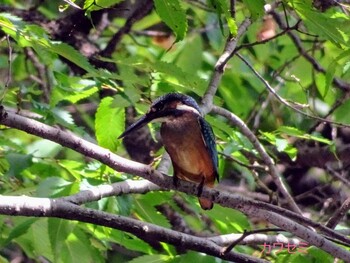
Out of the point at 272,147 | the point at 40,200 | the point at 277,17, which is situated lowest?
the point at 272,147

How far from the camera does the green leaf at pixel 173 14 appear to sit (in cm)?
271

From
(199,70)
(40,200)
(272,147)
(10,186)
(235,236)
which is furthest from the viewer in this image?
(199,70)

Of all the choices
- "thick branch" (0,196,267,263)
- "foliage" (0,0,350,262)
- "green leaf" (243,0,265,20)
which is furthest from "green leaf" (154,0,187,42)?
"thick branch" (0,196,267,263)

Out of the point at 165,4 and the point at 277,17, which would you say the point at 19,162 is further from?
the point at 277,17

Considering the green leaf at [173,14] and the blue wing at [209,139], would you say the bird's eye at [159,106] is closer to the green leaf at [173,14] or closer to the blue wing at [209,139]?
the blue wing at [209,139]

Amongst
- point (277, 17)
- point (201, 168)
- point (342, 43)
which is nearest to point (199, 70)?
point (277, 17)

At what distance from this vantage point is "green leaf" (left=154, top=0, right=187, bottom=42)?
271 cm

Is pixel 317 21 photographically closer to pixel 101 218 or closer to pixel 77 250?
pixel 101 218

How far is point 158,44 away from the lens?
265 inches

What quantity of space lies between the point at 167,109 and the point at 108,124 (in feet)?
1.48

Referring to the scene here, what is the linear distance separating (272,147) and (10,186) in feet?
7.07

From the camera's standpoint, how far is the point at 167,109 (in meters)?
3.82

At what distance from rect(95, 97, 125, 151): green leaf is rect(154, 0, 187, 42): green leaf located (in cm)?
70

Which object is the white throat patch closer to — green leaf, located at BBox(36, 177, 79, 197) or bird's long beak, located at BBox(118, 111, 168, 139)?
bird's long beak, located at BBox(118, 111, 168, 139)
